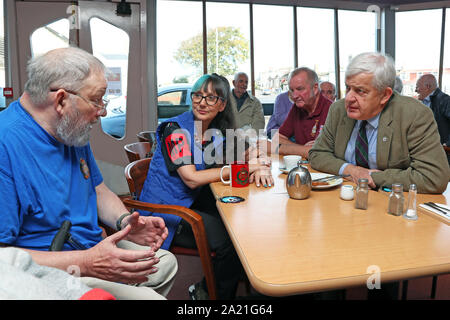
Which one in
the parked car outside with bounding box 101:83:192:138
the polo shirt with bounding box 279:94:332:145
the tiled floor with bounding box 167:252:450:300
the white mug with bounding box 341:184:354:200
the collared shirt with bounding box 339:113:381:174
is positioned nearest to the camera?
the white mug with bounding box 341:184:354:200

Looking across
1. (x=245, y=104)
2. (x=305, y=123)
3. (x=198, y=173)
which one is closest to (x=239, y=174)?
(x=198, y=173)

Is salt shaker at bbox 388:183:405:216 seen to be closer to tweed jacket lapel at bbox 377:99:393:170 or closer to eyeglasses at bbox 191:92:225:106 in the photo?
tweed jacket lapel at bbox 377:99:393:170

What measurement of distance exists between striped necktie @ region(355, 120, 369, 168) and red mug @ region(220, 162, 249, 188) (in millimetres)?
690

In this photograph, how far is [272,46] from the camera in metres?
6.80

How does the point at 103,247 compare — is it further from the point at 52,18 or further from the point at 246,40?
the point at 246,40

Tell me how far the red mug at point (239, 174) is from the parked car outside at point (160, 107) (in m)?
3.20

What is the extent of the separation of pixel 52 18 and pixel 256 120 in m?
3.31

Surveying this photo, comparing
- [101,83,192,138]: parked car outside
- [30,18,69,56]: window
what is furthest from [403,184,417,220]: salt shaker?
[30,18,69,56]: window

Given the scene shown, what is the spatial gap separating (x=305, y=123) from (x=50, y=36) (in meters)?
4.07

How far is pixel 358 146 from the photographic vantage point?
201 centimetres

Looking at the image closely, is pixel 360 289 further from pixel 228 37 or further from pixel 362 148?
pixel 228 37

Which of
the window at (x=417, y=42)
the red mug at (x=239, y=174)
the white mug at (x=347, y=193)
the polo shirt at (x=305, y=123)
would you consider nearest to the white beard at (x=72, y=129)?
the red mug at (x=239, y=174)

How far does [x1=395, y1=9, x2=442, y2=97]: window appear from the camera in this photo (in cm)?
731

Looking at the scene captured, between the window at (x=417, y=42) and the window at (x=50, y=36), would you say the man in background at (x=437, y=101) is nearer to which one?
the window at (x=417, y=42)
